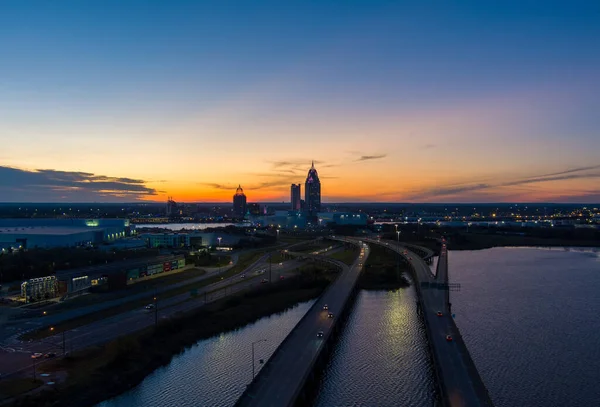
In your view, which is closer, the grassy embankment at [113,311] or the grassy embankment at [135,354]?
the grassy embankment at [135,354]

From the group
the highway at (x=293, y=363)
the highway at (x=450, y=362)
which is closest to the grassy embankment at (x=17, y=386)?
the highway at (x=293, y=363)

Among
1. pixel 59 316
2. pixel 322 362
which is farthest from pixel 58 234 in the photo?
pixel 322 362

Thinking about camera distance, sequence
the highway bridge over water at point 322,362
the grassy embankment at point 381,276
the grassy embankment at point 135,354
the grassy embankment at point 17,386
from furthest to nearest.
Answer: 1. the grassy embankment at point 381,276
2. the grassy embankment at point 135,354
3. the grassy embankment at point 17,386
4. the highway bridge over water at point 322,362

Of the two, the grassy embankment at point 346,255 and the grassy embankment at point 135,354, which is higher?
the grassy embankment at point 346,255

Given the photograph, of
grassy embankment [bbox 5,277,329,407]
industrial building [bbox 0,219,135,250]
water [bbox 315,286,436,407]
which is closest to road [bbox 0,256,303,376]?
grassy embankment [bbox 5,277,329,407]

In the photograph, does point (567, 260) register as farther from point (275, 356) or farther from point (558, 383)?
point (275, 356)

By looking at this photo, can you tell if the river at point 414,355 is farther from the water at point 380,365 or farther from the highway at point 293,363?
the highway at point 293,363

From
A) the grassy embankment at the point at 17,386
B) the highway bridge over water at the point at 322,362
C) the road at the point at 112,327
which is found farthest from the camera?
the road at the point at 112,327
